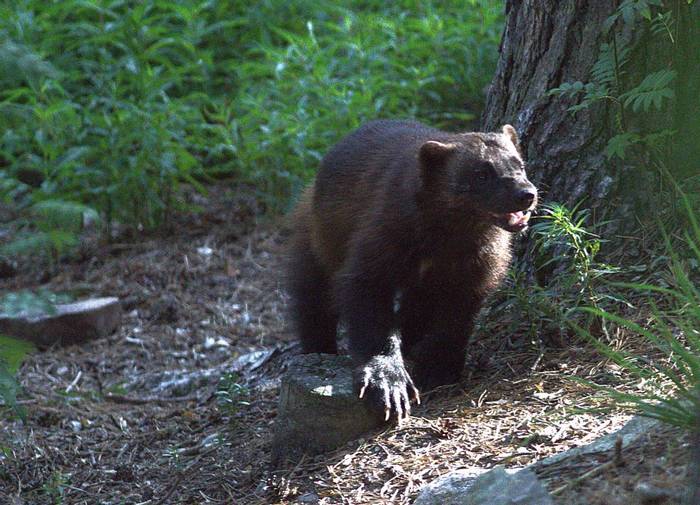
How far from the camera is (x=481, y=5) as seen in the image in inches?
349

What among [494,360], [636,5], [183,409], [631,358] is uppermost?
[636,5]

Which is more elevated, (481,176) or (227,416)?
(481,176)

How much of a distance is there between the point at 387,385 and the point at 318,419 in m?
0.34

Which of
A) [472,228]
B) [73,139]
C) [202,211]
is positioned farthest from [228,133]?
[472,228]

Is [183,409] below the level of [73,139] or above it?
below

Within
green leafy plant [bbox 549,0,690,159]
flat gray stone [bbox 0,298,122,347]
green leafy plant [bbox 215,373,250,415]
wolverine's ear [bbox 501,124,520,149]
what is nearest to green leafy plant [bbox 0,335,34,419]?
green leafy plant [bbox 215,373,250,415]

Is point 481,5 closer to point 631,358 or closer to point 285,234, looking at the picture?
point 285,234

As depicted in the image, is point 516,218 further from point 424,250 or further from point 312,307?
point 312,307

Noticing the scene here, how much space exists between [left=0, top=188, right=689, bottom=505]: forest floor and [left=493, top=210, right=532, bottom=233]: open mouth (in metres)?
0.62

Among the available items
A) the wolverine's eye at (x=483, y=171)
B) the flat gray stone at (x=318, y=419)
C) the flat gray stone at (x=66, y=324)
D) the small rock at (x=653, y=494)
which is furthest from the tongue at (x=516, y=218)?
the flat gray stone at (x=66, y=324)

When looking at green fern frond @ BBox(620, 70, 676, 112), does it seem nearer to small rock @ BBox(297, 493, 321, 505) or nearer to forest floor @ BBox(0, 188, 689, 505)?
forest floor @ BBox(0, 188, 689, 505)

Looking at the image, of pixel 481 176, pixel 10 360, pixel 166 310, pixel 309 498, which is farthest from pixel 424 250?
pixel 166 310

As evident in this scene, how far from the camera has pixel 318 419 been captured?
4.27m

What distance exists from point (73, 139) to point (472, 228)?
4.63m
